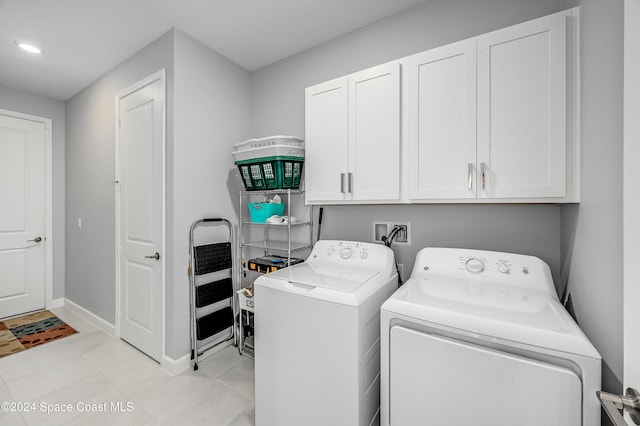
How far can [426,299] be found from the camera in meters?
1.21

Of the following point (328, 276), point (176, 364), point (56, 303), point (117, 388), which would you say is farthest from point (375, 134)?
point (56, 303)

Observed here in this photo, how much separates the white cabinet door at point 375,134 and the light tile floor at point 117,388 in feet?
5.42

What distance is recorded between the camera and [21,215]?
10.8 ft

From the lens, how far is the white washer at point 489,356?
87 cm

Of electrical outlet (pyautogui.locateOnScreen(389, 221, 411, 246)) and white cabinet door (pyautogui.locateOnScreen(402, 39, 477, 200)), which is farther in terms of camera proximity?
electrical outlet (pyautogui.locateOnScreen(389, 221, 411, 246))

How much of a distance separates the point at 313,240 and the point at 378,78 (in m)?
1.36

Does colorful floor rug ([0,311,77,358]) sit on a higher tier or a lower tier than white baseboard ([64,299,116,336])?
lower

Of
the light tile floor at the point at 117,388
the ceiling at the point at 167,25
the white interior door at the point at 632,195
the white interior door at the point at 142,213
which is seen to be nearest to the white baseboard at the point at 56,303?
the light tile floor at the point at 117,388

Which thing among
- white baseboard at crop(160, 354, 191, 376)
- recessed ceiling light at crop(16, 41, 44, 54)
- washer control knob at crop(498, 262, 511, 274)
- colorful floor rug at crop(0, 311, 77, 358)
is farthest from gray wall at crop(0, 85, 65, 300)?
washer control knob at crop(498, 262, 511, 274)

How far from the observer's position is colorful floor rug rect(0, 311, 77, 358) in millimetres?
2551

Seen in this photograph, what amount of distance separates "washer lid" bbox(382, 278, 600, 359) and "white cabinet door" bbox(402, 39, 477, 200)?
50 centimetres

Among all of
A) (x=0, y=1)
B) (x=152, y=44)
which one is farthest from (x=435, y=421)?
(x=0, y=1)

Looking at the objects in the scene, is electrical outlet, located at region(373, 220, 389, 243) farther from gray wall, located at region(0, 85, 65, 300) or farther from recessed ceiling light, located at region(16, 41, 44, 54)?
gray wall, located at region(0, 85, 65, 300)

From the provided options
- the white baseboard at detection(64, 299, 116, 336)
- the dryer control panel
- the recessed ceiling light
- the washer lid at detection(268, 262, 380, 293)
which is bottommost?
the white baseboard at detection(64, 299, 116, 336)
